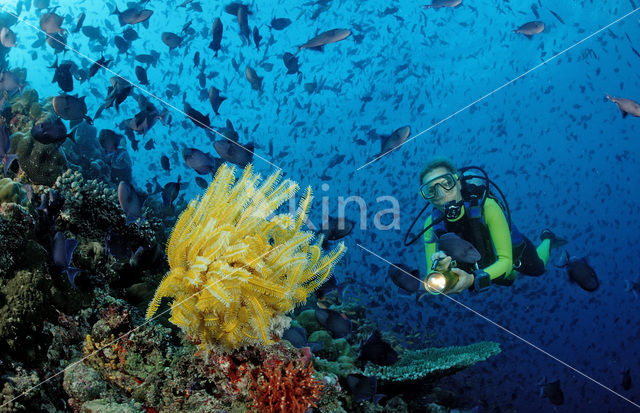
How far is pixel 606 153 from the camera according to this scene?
39.1m

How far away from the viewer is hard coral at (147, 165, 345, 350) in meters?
2.64

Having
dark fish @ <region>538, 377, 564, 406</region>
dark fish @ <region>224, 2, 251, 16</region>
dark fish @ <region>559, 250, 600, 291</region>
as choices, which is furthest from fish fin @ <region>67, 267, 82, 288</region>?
dark fish @ <region>538, 377, 564, 406</region>

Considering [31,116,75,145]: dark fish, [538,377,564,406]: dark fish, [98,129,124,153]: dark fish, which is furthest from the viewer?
[538,377,564,406]: dark fish

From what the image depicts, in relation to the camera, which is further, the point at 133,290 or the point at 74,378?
the point at 133,290

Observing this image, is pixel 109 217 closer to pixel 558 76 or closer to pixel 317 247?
pixel 317 247

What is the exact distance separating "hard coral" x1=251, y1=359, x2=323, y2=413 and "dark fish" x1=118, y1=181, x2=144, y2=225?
2247mm

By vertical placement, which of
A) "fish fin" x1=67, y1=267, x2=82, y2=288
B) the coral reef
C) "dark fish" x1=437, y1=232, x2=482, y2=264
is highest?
"fish fin" x1=67, y1=267, x2=82, y2=288

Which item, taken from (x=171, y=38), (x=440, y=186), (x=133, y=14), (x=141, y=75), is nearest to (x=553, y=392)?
(x=440, y=186)

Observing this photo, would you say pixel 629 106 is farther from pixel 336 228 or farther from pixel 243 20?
pixel 243 20

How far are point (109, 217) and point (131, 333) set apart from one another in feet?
5.22

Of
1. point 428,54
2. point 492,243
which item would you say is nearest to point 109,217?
point 492,243

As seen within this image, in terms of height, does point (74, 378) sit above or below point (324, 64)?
above

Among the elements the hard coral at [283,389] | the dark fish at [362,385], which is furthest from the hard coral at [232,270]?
the dark fish at [362,385]

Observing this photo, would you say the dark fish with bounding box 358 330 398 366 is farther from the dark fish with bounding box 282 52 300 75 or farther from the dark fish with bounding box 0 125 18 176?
the dark fish with bounding box 282 52 300 75
